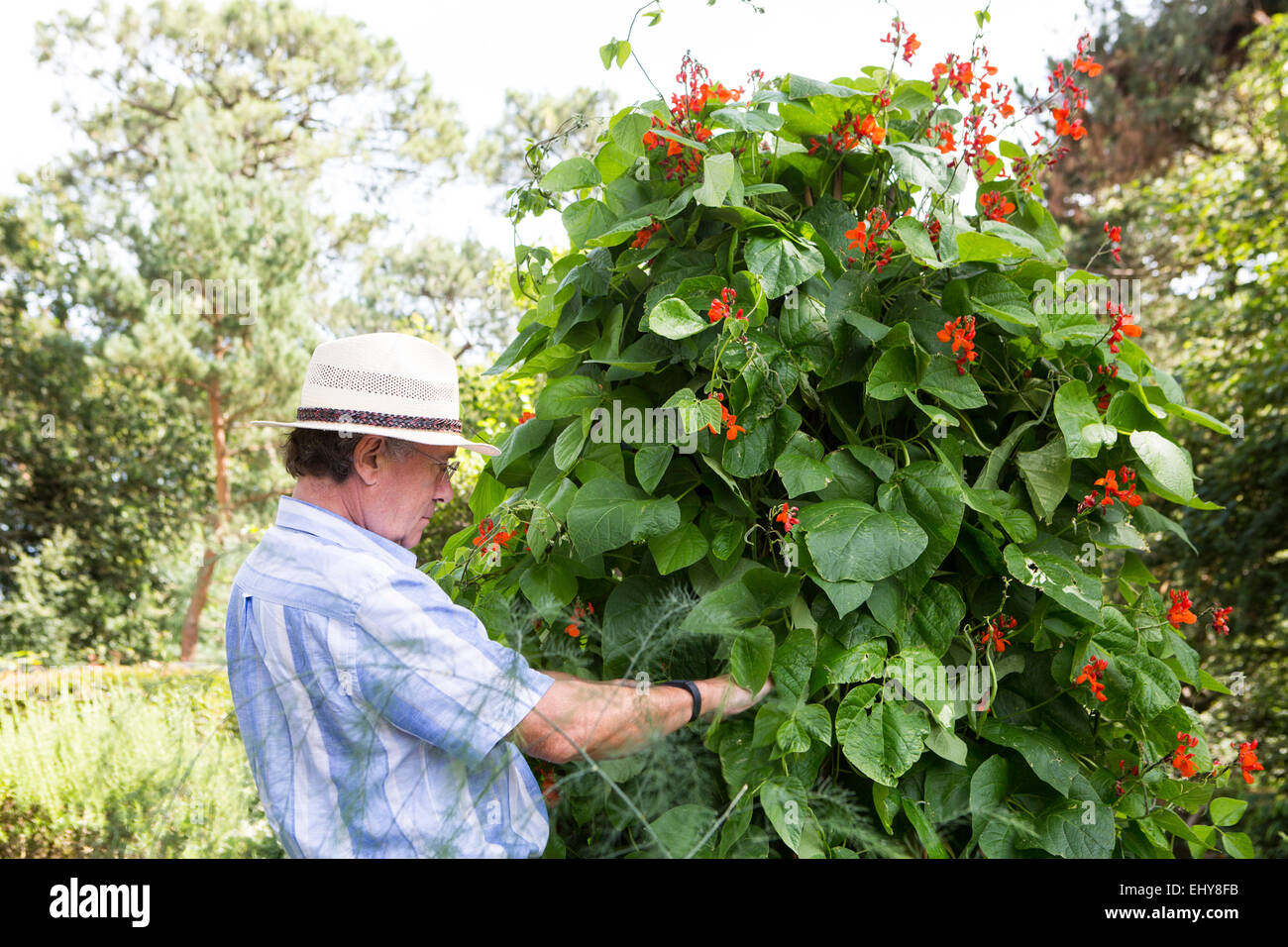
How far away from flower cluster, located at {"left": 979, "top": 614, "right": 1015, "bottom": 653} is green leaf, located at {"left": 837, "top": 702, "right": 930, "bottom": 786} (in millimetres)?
200

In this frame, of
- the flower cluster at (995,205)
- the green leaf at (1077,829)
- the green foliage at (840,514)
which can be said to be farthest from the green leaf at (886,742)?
the flower cluster at (995,205)

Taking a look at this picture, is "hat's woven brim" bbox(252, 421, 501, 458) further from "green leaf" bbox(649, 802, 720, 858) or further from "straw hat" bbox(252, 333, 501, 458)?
"green leaf" bbox(649, 802, 720, 858)

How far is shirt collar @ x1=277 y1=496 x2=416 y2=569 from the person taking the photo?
1414 millimetres

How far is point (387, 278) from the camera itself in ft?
49.6

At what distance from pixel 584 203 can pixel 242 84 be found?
15.7 metres

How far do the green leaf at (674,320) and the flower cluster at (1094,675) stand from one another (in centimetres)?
76

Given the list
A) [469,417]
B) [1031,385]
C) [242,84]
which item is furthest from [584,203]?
[242,84]

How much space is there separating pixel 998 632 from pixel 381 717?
92cm

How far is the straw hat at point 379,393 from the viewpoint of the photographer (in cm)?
148

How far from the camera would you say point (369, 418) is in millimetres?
1483

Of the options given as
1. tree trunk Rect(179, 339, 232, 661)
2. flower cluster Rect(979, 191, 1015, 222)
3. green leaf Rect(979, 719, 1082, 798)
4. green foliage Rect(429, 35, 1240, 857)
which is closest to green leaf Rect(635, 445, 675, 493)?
green foliage Rect(429, 35, 1240, 857)

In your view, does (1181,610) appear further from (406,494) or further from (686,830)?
(406,494)

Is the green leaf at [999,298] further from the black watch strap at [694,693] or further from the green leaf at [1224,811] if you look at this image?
the green leaf at [1224,811]
